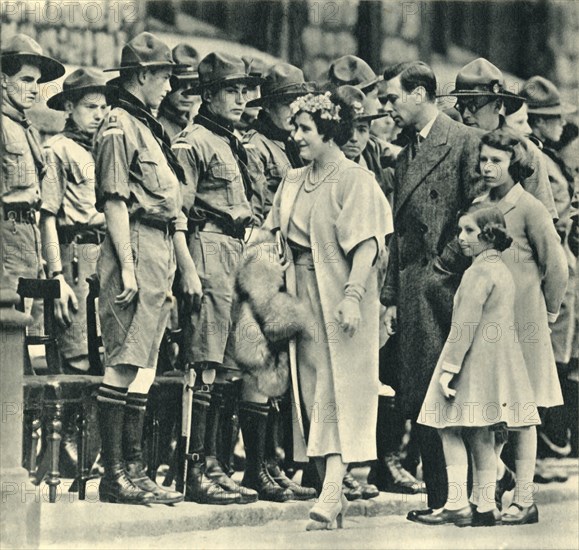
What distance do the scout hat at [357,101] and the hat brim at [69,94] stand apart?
1361 millimetres

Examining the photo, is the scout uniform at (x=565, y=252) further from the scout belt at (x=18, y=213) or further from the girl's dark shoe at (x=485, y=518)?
the scout belt at (x=18, y=213)

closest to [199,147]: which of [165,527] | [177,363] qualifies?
[177,363]

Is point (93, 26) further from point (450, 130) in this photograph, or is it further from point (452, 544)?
point (452, 544)

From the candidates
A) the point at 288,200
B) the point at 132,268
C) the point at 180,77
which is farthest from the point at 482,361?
the point at 180,77

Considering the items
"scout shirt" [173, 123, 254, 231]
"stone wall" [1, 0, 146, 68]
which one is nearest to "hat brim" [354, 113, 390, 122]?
"scout shirt" [173, 123, 254, 231]

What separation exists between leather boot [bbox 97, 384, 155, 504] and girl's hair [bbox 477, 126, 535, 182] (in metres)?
2.49

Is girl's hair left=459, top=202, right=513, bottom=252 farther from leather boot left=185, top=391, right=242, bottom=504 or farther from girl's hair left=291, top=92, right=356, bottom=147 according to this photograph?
leather boot left=185, top=391, right=242, bottom=504

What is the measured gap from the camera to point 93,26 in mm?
10438

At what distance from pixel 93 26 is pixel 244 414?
2402 mm

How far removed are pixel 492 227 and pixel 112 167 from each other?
216cm

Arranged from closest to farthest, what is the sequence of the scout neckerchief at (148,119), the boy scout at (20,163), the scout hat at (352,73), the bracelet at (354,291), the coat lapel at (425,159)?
the bracelet at (354,291) < the boy scout at (20,163) < the scout neckerchief at (148,119) < the coat lapel at (425,159) < the scout hat at (352,73)

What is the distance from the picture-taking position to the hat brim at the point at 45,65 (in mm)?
10172

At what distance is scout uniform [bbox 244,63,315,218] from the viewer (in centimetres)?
1059

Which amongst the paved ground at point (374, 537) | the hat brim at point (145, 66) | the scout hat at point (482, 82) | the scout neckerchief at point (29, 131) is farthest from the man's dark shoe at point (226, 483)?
the scout hat at point (482, 82)
